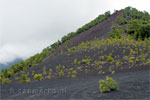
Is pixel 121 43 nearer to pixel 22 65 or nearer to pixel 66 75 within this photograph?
pixel 66 75

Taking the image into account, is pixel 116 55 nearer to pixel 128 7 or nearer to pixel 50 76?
pixel 50 76

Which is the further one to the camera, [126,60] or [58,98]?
[126,60]

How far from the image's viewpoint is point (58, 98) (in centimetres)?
912

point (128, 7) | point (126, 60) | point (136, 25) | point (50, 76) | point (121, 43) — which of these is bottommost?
point (50, 76)

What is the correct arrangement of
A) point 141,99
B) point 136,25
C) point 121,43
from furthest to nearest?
point 136,25, point 121,43, point 141,99

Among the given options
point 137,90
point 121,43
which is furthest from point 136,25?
point 137,90

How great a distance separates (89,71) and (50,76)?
4.47 m

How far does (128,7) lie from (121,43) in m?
39.9

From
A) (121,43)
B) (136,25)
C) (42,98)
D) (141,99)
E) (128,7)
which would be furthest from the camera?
(128,7)

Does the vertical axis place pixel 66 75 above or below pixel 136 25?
below

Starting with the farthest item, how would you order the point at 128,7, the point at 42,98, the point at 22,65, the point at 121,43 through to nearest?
the point at 128,7
the point at 22,65
the point at 121,43
the point at 42,98

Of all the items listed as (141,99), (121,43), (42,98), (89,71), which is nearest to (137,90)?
(141,99)

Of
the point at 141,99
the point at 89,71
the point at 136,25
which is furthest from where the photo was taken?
the point at 136,25

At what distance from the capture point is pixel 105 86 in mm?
9125
